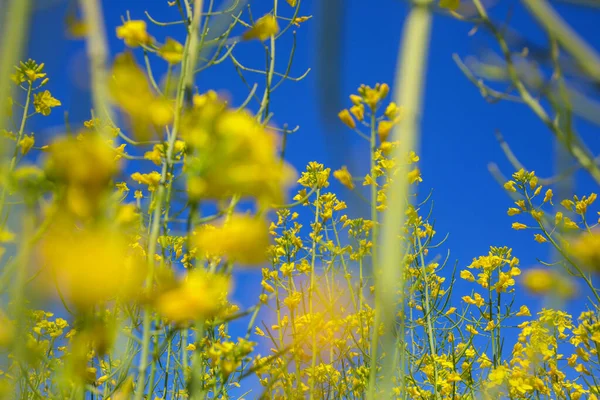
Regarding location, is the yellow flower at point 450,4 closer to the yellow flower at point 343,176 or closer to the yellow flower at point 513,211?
the yellow flower at point 343,176

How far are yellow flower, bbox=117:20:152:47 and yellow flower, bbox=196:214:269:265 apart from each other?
0.41 metres

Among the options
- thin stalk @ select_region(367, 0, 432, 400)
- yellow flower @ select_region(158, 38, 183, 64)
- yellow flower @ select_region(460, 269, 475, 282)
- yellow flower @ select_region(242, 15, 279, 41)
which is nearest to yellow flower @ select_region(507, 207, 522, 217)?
yellow flower @ select_region(460, 269, 475, 282)

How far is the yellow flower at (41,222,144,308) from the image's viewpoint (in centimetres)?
47

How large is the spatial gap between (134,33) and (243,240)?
46cm

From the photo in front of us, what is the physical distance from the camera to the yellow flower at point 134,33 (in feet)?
→ 2.76

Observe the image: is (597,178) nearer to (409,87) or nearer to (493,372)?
(409,87)

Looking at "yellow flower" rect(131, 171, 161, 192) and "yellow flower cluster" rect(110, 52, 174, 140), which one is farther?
"yellow flower" rect(131, 171, 161, 192)

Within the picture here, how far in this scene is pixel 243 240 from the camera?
2.07 feet

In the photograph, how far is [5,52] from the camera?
1.25 feet

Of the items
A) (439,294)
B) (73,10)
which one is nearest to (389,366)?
(73,10)

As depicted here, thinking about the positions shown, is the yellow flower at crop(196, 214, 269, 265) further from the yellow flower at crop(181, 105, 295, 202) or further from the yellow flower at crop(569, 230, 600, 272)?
the yellow flower at crop(569, 230, 600, 272)

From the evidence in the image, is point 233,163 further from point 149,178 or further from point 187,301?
point 149,178

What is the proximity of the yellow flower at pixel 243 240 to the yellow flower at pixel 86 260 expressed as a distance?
0.48 feet

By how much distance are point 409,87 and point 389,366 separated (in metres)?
0.23
